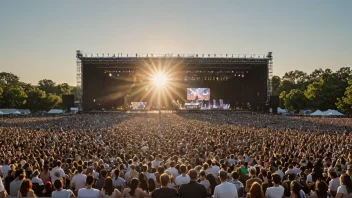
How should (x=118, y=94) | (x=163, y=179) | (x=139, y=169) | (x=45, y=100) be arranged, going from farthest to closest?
(x=45, y=100) < (x=118, y=94) < (x=139, y=169) < (x=163, y=179)

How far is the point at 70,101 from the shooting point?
188 ft

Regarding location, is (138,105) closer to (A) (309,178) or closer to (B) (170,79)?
(B) (170,79)

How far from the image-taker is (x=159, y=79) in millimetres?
59938

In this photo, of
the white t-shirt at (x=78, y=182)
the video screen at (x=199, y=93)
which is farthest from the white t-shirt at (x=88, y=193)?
the video screen at (x=199, y=93)

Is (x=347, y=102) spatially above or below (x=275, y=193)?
above

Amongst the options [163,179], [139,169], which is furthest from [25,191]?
[139,169]

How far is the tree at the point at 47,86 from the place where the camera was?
4753 inches

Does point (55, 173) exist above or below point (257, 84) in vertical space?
below

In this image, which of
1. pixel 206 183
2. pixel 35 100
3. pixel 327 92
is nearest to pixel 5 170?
pixel 206 183

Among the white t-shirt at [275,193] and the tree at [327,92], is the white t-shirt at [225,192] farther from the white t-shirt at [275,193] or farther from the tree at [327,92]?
the tree at [327,92]

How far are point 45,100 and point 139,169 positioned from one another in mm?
83750

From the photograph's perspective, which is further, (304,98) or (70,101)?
(304,98)

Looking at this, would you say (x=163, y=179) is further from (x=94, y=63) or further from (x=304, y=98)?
(x=304, y=98)

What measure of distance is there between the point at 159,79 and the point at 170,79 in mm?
1747
